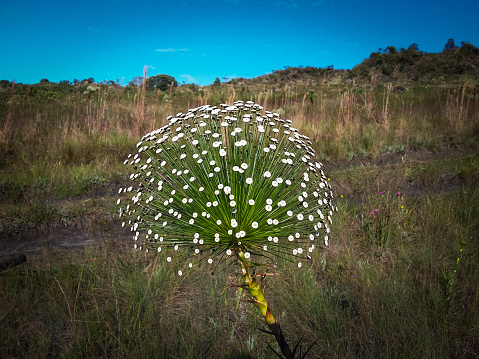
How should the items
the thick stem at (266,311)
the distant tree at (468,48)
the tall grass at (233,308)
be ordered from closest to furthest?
the thick stem at (266,311)
the tall grass at (233,308)
the distant tree at (468,48)

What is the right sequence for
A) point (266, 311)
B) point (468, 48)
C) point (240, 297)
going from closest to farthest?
point (266, 311), point (240, 297), point (468, 48)

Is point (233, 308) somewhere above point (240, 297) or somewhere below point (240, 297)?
below

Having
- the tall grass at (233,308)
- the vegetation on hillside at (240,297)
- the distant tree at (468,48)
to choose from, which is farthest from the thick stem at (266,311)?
the distant tree at (468,48)

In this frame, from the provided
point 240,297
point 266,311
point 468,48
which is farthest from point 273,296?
point 468,48

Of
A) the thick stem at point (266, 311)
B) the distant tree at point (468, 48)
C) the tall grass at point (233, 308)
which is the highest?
the distant tree at point (468, 48)

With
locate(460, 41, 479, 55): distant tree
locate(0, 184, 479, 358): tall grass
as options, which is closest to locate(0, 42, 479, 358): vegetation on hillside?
locate(0, 184, 479, 358): tall grass

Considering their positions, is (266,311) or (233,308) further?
(233,308)

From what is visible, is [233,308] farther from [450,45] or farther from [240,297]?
[450,45]

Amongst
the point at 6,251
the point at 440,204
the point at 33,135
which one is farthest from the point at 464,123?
the point at 33,135

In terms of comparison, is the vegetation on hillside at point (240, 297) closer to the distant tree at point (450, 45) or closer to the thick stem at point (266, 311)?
the thick stem at point (266, 311)

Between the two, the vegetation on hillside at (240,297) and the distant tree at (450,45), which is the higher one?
the distant tree at (450,45)

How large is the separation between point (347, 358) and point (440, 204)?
3.05 m

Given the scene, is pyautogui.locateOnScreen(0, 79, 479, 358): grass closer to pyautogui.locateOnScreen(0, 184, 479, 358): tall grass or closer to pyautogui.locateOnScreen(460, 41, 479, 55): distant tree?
pyautogui.locateOnScreen(0, 184, 479, 358): tall grass

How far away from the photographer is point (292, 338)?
227 cm
